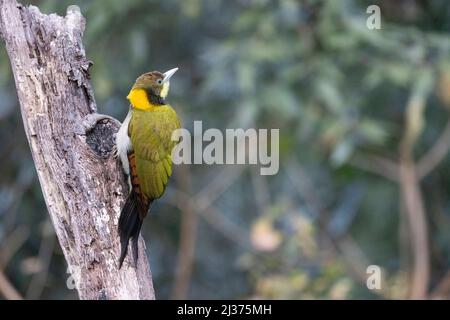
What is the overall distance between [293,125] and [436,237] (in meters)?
1.93

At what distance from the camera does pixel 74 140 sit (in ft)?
13.8

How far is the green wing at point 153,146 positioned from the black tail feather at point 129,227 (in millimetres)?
152

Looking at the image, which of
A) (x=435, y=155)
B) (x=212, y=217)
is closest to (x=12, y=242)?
(x=212, y=217)

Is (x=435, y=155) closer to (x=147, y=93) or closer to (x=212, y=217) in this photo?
(x=212, y=217)

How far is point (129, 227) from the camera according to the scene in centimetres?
416

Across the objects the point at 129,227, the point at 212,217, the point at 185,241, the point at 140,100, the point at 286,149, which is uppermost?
the point at 140,100

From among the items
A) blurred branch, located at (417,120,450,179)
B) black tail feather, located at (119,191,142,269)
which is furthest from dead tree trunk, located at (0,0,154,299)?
blurred branch, located at (417,120,450,179)

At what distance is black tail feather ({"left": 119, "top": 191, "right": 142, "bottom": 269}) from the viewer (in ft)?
13.5

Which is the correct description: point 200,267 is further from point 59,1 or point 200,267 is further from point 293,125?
point 59,1

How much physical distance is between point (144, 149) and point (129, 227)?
1.76 feet

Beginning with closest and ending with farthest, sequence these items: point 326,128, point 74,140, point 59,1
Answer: point 74,140
point 326,128
point 59,1

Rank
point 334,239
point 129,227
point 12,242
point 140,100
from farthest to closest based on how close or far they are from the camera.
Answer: point 334,239 → point 12,242 → point 140,100 → point 129,227

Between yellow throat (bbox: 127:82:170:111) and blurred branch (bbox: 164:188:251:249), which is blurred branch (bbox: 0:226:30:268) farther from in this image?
yellow throat (bbox: 127:82:170:111)

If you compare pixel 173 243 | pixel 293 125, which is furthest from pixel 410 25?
pixel 173 243
